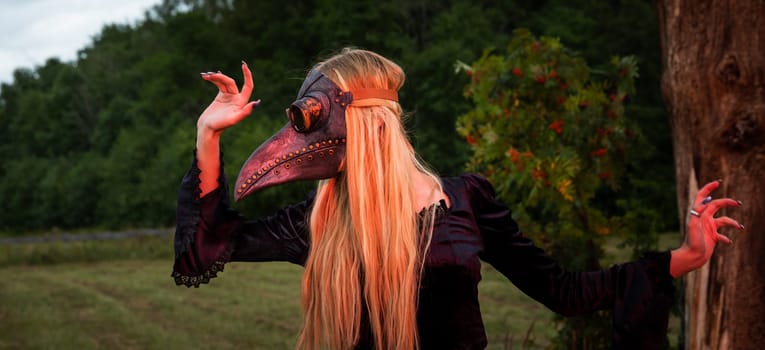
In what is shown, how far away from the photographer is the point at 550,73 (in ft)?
21.4

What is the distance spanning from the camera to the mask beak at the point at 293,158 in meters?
2.39

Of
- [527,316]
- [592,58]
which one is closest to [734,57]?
[527,316]

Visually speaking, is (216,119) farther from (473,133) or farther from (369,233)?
(473,133)

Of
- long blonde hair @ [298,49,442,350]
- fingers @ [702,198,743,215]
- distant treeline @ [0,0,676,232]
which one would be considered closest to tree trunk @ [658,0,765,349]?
fingers @ [702,198,743,215]

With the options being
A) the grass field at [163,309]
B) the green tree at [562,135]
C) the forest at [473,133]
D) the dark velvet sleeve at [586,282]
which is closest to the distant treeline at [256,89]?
the forest at [473,133]

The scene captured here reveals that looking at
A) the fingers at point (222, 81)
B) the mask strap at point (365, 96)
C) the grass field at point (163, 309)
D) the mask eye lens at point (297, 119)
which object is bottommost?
the grass field at point (163, 309)

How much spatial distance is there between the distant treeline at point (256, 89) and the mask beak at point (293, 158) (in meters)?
12.1

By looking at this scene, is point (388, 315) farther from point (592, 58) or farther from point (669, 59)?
point (592, 58)

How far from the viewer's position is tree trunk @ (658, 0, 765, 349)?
12.7 ft

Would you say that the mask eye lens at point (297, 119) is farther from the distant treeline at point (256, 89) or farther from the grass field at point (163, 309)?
the distant treeline at point (256, 89)

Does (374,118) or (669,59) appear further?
(669,59)

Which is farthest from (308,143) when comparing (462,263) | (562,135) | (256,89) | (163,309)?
(256,89)

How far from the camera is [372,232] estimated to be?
7.97 ft

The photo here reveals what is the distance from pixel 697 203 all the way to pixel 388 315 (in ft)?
3.02
